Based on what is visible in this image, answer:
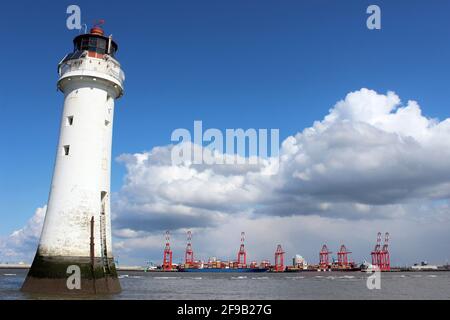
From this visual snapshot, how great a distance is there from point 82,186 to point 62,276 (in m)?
6.07

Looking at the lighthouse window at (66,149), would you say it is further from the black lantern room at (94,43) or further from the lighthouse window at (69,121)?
the black lantern room at (94,43)

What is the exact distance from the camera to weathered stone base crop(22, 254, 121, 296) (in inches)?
1113

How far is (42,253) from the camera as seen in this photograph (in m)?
29.1

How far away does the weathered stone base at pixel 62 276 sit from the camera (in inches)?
1113

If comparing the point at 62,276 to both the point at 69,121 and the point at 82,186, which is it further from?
the point at 69,121

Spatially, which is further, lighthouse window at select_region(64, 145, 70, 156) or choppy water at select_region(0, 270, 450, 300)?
choppy water at select_region(0, 270, 450, 300)

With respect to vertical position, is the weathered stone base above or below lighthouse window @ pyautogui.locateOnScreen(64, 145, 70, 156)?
below

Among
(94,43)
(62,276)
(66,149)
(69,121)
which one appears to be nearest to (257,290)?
(62,276)

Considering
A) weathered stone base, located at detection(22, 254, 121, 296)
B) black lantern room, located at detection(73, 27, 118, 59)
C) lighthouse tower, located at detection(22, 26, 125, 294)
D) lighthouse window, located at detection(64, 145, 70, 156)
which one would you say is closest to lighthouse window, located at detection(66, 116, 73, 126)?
lighthouse tower, located at detection(22, 26, 125, 294)

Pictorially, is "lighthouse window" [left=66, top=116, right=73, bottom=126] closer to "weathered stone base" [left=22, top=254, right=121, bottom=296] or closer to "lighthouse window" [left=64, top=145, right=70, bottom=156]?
"lighthouse window" [left=64, top=145, right=70, bottom=156]

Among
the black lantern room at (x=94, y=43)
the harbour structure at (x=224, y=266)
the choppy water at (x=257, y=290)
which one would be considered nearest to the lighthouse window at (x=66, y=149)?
the black lantern room at (x=94, y=43)
